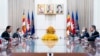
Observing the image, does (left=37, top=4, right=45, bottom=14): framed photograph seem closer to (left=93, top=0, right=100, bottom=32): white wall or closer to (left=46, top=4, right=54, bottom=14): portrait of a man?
(left=46, top=4, right=54, bottom=14): portrait of a man

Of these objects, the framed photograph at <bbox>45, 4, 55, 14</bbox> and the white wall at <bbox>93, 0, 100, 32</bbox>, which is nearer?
the white wall at <bbox>93, 0, 100, 32</bbox>

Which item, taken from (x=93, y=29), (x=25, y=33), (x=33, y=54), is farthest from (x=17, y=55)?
(x=25, y=33)

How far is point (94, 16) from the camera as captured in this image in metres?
15.8

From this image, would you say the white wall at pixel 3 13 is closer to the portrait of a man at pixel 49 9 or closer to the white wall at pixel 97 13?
the portrait of a man at pixel 49 9

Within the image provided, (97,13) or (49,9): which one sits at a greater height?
(49,9)

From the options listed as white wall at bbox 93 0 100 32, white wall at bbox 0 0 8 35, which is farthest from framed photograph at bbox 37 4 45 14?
white wall at bbox 93 0 100 32

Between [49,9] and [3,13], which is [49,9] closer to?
[49,9]

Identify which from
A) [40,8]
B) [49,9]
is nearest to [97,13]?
[49,9]

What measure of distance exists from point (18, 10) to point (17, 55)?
11.2 m

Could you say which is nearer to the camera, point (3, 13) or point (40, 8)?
point (3, 13)

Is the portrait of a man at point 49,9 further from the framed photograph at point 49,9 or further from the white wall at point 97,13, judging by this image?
the white wall at point 97,13

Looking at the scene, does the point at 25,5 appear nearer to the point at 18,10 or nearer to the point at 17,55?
the point at 18,10

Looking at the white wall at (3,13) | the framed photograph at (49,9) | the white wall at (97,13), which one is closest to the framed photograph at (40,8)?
the framed photograph at (49,9)

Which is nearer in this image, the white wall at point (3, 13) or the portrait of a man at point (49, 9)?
the white wall at point (3, 13)
